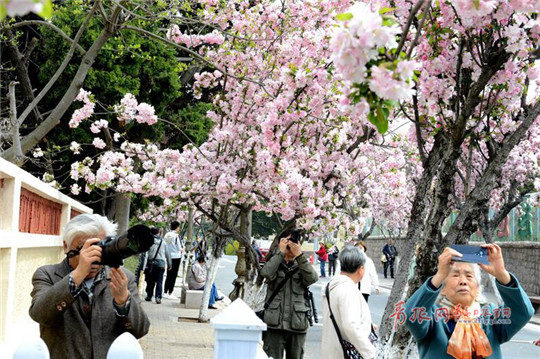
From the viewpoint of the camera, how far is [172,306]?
67.4 feet

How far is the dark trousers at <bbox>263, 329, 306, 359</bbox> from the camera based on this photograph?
333 inches

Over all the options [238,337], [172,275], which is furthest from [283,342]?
[172,275]

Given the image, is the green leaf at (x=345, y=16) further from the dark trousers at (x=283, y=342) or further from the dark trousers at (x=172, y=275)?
the dark trousers at (x=172, y=275)

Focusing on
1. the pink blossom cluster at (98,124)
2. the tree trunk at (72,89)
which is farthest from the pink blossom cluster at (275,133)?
the tree trunk at (72,89)

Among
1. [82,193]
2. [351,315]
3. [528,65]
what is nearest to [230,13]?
[528,65]

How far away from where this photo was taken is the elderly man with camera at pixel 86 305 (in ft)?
12.3

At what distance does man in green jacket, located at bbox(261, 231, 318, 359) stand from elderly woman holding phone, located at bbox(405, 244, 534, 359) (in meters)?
4.13

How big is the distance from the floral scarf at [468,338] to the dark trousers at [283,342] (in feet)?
14.1

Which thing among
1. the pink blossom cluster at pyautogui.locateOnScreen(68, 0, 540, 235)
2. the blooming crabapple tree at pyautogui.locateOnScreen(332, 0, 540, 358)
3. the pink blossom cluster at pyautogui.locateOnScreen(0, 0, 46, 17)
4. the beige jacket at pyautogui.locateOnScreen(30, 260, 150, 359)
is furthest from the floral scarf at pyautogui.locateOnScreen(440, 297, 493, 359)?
the pink blossom cluster at pyautogui.locateOnScreen(68, 0, 540, 235)

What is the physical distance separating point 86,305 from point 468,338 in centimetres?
179

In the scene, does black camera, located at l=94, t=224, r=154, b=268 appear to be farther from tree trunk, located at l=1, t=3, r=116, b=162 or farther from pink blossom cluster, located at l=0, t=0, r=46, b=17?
tree trunk, located at l=1, t=3, r=116, b=162

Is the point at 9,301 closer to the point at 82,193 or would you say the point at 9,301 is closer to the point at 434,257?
the point at 434,257

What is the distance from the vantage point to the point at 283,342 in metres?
8.52

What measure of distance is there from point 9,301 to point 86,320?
288 centimetres
